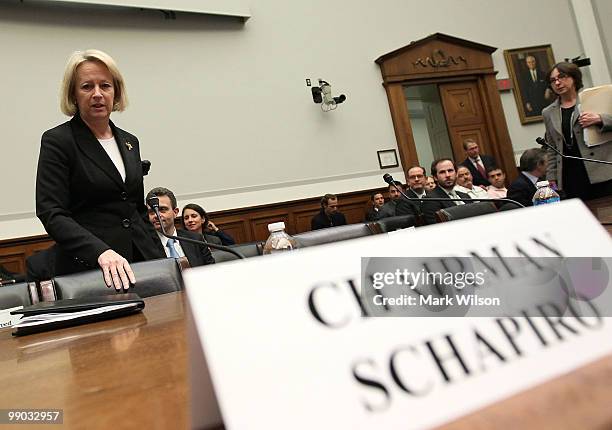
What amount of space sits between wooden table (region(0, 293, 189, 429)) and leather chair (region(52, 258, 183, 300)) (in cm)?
74

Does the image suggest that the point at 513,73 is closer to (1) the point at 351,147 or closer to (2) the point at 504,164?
(2) the point at 504,164

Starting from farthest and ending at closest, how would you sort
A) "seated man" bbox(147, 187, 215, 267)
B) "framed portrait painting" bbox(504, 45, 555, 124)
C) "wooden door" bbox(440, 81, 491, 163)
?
"framed portrait painting" bbox(504, 45, 555, 124) < "wooden door" bbox(440, 81, 491, 163) < "seated man" bbox(147, 187, 215, 267)

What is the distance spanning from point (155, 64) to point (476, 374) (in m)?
5.70

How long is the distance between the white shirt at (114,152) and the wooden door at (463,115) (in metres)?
5.78

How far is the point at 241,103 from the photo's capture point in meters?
5.74

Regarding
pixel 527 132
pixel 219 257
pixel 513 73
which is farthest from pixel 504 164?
pixel 219 257

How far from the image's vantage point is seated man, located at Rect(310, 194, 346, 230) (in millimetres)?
5512

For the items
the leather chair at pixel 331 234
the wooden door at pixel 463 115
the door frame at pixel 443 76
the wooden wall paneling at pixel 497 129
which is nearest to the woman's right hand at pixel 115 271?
the leather chair at pixel 331 234

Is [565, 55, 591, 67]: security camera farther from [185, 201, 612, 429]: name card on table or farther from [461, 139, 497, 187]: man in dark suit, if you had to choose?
[185, 201, 612, 429]: name card on table

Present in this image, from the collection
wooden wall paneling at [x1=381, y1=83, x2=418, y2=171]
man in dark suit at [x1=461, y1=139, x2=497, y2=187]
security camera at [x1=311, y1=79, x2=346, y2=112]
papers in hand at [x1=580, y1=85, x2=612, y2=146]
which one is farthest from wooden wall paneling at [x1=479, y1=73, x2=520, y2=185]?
papers in hand at [x1=580, y1=85, x2=612, y2=146]

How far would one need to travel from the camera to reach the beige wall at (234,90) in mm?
4789

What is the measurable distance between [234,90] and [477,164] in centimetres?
311

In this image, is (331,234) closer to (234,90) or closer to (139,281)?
(139,281)

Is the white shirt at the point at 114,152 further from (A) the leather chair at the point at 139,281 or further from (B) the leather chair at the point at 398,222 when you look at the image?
(B) the leather chair at the point at 398,222
